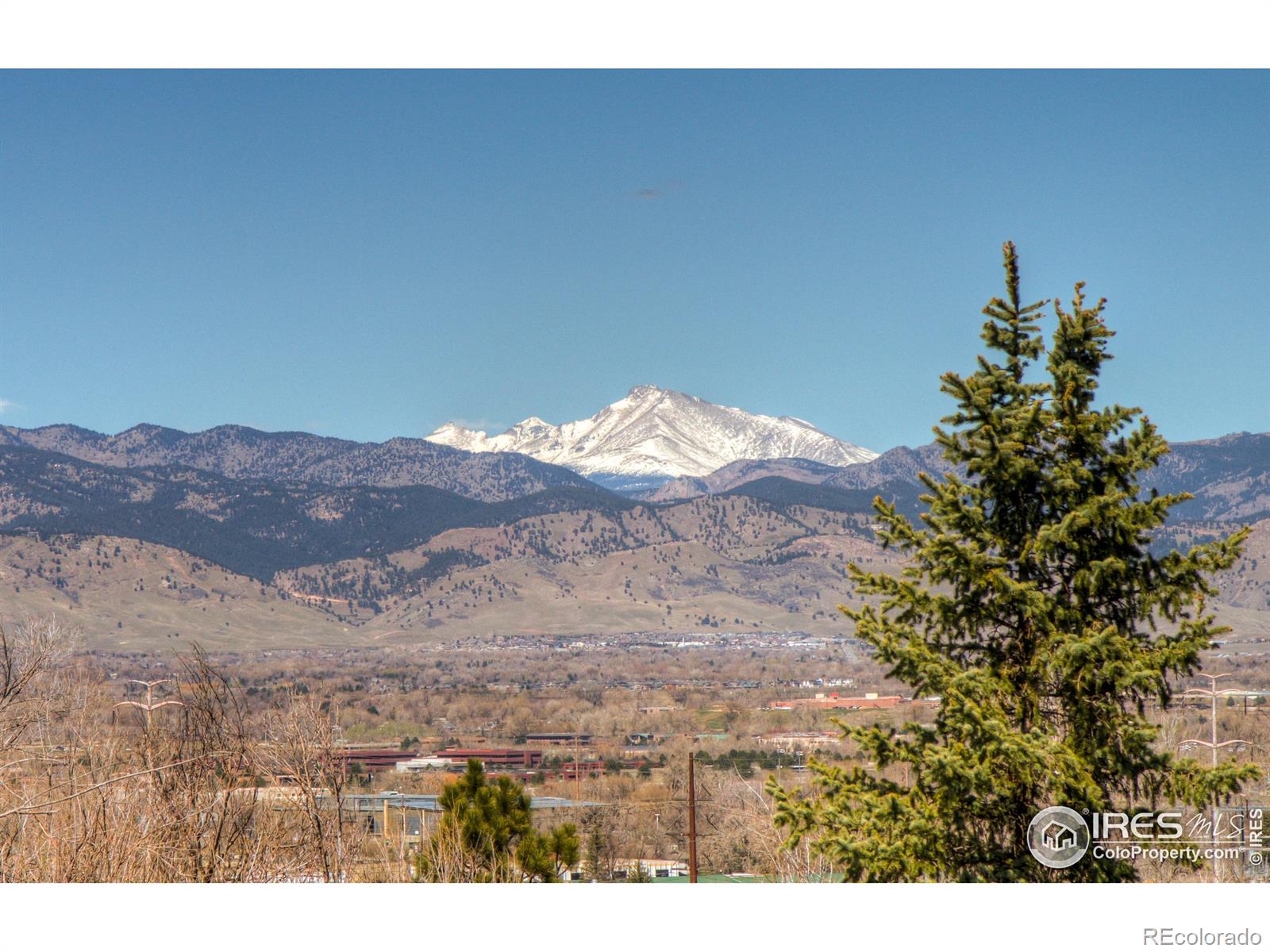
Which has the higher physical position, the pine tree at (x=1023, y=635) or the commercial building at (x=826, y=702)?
the pine tree at (x=1023, y=635)

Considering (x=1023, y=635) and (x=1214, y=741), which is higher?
(x=1023, y=635)

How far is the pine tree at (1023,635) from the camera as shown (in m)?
9.88

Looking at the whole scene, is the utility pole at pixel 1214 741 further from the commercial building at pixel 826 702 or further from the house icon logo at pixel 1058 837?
the commercial building at pixel 826 702

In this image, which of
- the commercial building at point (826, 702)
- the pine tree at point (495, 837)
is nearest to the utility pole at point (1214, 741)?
the pine tree at point (495, 837)

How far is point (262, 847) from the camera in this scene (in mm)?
14477

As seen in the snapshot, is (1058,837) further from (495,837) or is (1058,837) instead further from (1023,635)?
(495,837)

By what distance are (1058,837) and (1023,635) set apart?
169cm

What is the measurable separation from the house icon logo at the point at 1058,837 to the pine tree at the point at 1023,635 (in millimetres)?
126

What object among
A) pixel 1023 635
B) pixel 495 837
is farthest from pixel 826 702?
pixel 1023 635

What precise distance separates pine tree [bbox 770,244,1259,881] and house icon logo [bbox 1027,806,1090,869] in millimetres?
126

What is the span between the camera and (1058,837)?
9875 mm
